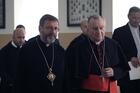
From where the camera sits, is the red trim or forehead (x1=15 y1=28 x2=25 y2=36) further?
forehead (x1=15 y1=28 x2=25 y2=36)

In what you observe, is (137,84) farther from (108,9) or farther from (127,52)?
(108,9)

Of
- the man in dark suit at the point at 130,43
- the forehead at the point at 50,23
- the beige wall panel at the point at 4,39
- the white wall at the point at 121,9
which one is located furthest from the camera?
the beige wall panel at the point at 4,39

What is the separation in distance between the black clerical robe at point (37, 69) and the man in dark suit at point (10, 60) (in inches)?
78.9

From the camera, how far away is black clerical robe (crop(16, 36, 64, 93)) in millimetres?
4562

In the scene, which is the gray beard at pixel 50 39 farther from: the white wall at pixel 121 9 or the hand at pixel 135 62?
the white wall at pixel 121 9

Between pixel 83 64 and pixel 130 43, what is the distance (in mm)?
2041

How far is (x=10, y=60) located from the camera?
6.87 meters

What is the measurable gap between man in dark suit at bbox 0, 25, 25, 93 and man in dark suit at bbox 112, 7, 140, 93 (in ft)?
5.40

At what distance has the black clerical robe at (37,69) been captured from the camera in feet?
15.0

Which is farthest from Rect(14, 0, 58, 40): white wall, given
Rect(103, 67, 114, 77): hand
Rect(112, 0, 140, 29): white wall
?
Rect(103, 67, 114, 77): hand

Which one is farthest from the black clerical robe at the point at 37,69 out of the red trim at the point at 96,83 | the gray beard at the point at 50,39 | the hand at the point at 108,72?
the hand at the point at 108,72

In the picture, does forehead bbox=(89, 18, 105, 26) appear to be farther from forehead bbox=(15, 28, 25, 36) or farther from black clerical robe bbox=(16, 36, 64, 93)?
forehead bbox=(15, 28, 25, 36)

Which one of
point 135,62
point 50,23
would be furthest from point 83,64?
point 135,62

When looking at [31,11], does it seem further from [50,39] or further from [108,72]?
[108,72]
